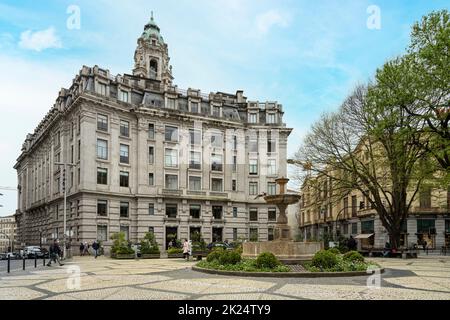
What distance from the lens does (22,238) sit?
84062mm

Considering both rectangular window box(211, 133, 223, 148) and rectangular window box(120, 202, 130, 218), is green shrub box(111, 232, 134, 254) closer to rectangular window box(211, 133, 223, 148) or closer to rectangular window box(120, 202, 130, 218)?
rectangular window box(120, 202, 130, 218)

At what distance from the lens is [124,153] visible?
179ft

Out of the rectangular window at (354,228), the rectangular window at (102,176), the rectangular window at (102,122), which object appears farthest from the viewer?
the rectangular window at (354,228)

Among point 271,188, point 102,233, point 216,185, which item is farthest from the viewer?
point 271,188

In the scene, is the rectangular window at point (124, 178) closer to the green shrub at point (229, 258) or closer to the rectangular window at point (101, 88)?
the rectangular window at point (101, 88)

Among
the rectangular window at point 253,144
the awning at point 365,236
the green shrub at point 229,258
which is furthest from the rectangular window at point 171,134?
the green shrub at point 229,258

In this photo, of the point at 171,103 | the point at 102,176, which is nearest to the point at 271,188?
the point at 171,103

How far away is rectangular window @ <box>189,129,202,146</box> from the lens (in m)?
59.4

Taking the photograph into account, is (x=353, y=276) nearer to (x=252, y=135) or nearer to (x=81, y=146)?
(x=81, y=146)

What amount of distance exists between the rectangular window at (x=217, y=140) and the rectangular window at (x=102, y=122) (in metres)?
14.8

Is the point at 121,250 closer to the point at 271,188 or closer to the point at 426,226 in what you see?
the point at 271,188

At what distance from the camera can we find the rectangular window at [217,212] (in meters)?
59.9

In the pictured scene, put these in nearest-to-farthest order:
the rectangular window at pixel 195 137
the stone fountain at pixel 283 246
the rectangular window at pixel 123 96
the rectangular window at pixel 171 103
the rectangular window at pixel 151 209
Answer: the stone fountain at pixel 283 246, the rectangular window at pixel 123 96, the rectangular window at pixel 151 209, the rectangular window at pixel 171 103, the rectangular window at pixel 195 137

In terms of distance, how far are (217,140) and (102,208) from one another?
18262 mm
